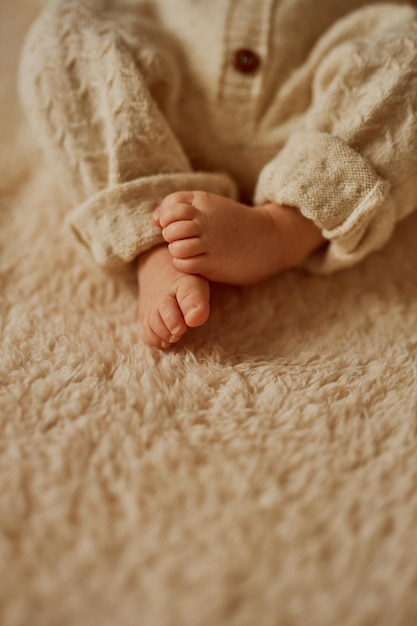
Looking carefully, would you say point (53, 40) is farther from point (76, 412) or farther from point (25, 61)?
point (76, 412)

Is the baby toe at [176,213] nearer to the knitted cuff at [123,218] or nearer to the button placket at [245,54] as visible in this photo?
the knitted cuff at [123,218]

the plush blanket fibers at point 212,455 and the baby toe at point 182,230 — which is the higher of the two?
the baby toe at point 182,230

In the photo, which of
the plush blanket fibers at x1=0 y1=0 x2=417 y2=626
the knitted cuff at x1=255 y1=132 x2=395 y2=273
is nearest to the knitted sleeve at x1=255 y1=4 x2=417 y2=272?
the knitted cuff at x1=255 y1=132 x2=395 y2=273

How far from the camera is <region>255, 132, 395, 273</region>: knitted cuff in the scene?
60 cm

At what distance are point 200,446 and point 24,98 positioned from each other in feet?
1.64

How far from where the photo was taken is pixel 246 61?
715 millimetres

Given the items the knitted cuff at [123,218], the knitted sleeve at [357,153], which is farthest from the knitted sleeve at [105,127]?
the knitted sleeve at [357,153]

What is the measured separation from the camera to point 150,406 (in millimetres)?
532

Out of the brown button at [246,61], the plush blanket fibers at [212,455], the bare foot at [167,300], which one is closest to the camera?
the plush blanket fibers at [212,455]

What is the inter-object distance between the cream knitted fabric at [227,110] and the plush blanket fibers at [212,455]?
0.09m

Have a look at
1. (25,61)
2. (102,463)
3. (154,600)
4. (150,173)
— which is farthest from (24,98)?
(154,600)

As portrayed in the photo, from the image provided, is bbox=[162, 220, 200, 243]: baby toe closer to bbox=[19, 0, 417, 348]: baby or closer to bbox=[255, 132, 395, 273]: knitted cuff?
bbox=[19, 0, 417, 348]: baby

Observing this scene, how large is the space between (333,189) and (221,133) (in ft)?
0.69

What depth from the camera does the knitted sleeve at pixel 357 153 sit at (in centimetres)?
60
